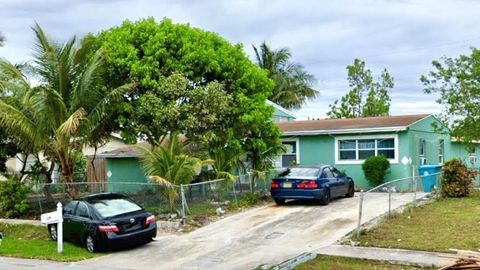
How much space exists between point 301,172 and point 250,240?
5420 millimetres

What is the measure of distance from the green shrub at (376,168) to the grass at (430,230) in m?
5.72

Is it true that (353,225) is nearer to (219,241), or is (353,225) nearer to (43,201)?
(219,241)

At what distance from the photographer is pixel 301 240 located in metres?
13.2

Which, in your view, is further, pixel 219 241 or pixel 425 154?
pixel 425 154

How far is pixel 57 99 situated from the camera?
17125 mm

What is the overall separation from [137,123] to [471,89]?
43.5 feet

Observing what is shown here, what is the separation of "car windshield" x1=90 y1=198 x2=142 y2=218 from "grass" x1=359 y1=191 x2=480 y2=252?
5.73 metres

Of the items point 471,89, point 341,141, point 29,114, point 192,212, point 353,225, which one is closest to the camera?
point 353,225

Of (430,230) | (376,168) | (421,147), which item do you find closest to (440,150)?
(421,147)

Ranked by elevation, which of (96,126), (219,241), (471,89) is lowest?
(219,241)

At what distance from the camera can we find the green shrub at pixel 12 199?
59.9 ft

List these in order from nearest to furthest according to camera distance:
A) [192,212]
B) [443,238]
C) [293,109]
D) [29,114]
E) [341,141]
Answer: [443,238]
[192,212]
[29,114]
[341,141]
[293,109]

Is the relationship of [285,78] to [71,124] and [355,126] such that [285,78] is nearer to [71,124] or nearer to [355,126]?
[355,126]

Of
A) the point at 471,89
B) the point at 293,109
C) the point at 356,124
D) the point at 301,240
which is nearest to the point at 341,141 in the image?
the point at 356,124
